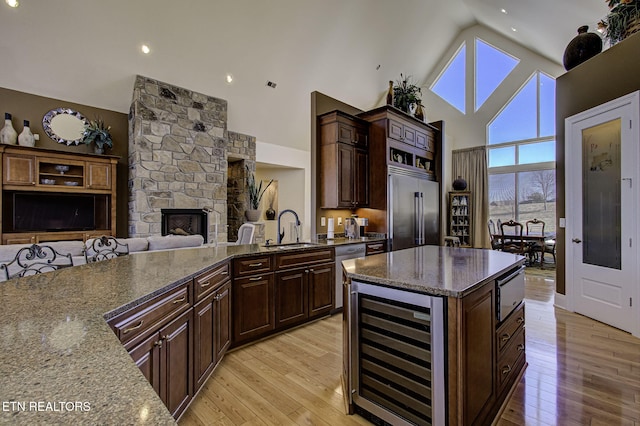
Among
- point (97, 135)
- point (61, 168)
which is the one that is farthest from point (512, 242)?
point (61, 168)

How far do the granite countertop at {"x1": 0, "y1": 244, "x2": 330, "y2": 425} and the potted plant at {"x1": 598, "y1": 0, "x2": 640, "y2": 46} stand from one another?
520cm

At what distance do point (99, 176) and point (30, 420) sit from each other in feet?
18.8

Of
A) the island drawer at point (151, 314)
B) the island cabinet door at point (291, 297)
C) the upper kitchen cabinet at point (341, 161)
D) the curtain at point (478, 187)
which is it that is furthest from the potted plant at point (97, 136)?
the curtain at point (478, 187)

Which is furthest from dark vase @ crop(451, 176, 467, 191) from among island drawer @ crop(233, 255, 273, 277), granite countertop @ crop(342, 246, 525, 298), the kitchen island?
island drawer @ crop(233, 255, 273, 277)

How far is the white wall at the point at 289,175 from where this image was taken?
6.99m

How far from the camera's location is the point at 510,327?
211 centimetres

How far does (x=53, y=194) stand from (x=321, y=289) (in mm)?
4733

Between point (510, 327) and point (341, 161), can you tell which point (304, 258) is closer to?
point (341, 161)

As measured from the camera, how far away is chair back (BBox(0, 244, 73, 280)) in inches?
81.0

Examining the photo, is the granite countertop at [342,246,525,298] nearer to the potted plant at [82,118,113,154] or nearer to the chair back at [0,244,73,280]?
the chair back at [0,244,73,280]

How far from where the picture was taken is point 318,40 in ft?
18.6

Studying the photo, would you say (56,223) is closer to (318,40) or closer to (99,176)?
(99,176)

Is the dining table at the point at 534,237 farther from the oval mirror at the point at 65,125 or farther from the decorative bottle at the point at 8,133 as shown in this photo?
the decorative bottle at the point at 8,133

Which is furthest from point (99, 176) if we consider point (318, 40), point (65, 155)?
point (318, 40)
